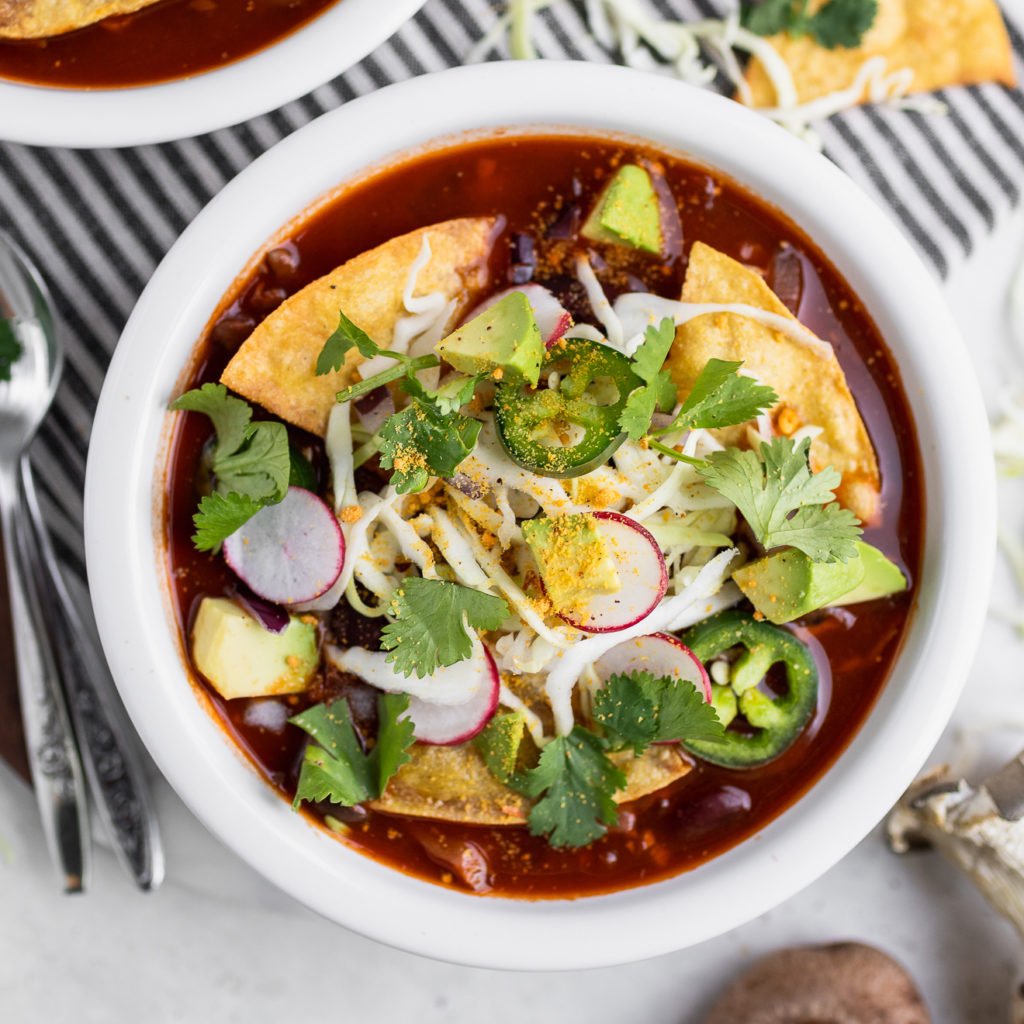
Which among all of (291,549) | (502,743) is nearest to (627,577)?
(502,743)

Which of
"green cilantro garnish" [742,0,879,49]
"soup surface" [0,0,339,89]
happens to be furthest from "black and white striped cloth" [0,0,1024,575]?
"soup surface" [0,0,339,89]

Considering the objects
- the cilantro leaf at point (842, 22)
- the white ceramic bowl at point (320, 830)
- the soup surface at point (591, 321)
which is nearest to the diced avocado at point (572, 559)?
the soup surface at point (591, 321)

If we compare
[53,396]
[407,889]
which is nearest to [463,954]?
[407,889]

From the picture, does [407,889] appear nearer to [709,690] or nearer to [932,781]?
[709,690]

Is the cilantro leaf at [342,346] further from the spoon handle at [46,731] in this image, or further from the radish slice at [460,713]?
the spoon handle at [46,731]

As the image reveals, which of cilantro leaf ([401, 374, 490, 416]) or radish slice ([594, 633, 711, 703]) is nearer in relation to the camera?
cilantro leaf ([401, 374, 490, 416])

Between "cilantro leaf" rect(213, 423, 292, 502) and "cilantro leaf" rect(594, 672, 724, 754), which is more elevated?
"cilantro leaf" rect(213, 423, 292, 502)

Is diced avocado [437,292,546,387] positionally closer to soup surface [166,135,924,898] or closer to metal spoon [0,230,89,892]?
soup surface [166,135,924,898]
